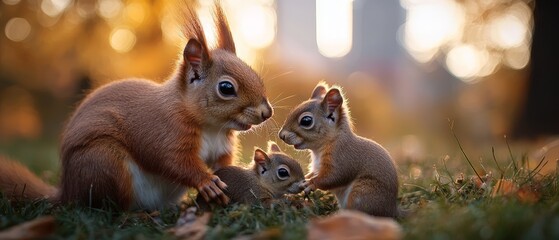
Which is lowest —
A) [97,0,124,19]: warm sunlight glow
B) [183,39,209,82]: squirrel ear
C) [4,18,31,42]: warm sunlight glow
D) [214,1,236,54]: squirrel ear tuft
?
[183,39,209,82]: squirrel ear

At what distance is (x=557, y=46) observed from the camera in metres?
10.1

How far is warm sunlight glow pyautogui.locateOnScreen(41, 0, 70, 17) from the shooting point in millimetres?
10273

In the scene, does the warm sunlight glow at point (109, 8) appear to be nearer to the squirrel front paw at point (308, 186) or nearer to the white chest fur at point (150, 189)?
the white chest fur at point (150, 189)

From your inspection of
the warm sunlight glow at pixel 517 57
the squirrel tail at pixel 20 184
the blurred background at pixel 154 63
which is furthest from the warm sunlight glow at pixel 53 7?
the warm sunlight glow at pixel 517 57

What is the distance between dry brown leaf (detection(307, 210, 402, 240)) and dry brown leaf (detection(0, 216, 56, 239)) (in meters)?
0.98

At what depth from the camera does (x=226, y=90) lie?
9.96ft

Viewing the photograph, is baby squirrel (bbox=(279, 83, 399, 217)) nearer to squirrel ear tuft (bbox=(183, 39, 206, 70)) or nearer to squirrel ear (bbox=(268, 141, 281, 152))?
squirrel ear (bbox=(268, 141, 281, 152))

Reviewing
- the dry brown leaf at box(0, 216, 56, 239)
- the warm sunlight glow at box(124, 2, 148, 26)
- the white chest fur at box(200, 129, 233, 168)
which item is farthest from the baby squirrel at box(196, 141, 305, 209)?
the warm sunlight glow at box(124, 2, 148, 26)

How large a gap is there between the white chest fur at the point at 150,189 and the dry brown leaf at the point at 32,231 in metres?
0.81

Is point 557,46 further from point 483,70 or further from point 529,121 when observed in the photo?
point 483,70

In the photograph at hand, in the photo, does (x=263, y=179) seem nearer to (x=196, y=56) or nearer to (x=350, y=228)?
(x=196, y=56)

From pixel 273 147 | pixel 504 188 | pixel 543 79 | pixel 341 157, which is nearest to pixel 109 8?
pixel 273 147

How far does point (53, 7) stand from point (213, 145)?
8398mm

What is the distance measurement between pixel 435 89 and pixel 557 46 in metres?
24.5
